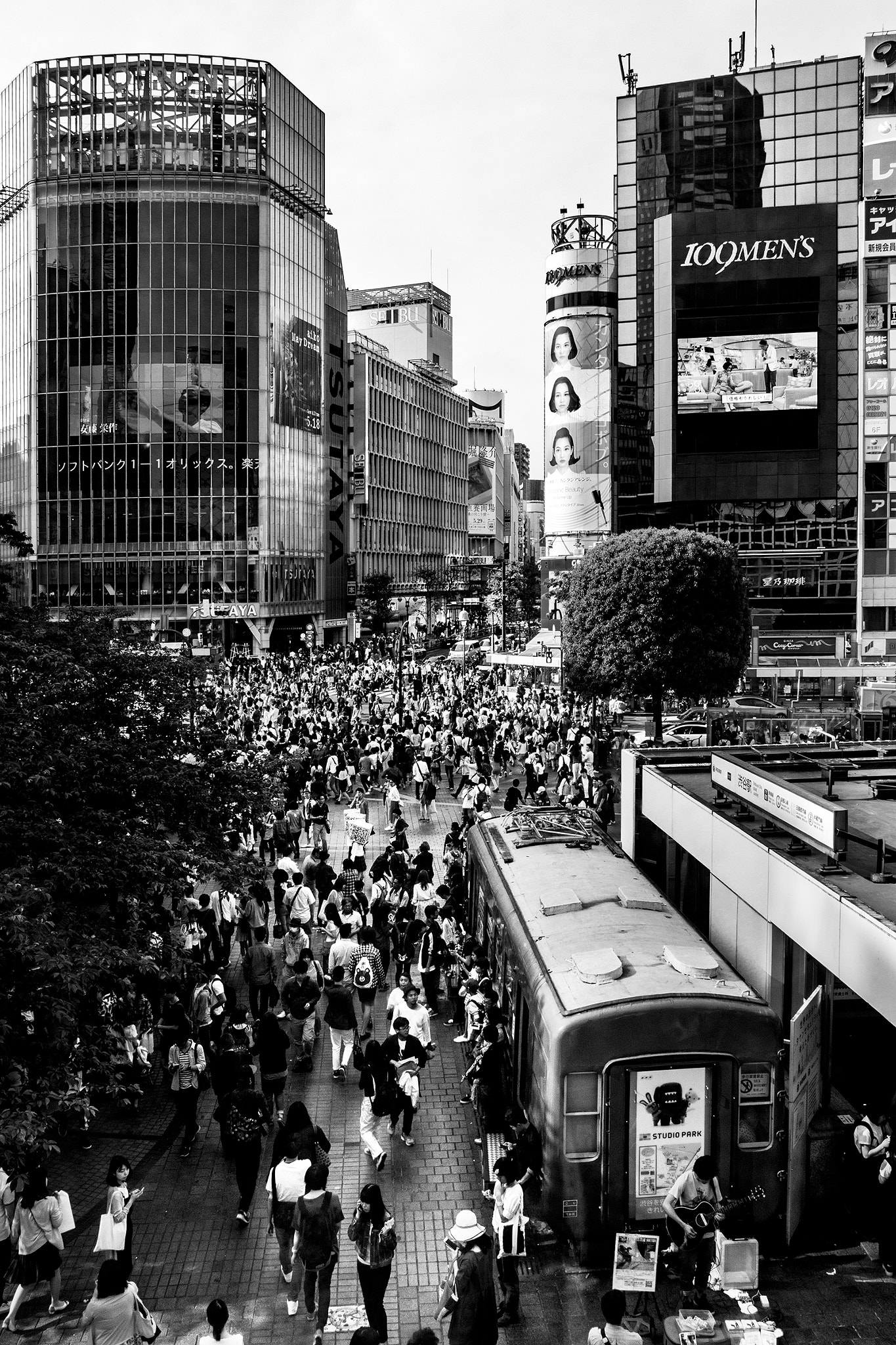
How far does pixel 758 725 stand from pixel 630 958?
27.4 m

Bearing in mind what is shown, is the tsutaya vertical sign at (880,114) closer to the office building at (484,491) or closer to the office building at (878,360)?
the office building at (878,360)

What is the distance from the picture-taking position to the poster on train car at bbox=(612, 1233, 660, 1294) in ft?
27.5

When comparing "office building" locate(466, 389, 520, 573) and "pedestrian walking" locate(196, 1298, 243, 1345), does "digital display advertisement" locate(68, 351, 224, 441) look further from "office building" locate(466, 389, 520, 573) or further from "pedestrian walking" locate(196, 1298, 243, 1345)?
"pedestrian walking" locate(196, 1298, 243, 1345)

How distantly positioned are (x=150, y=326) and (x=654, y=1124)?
3006 inches

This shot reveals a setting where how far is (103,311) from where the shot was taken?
77875 mm

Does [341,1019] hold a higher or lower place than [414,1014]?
lower

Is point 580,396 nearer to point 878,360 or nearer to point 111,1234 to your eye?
point 878,360

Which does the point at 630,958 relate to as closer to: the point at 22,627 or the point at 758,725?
the point at 22,627

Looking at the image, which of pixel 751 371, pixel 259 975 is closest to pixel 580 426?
pixel 751 371

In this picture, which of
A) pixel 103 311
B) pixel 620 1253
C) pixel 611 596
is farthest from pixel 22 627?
pixel 103 311

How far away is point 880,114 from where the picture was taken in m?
59.4

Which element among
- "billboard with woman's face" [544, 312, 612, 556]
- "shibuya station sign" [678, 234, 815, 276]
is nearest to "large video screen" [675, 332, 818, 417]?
"shibuya station sign" [678, 234, 815, 276]

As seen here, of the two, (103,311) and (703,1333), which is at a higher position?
(103,311)

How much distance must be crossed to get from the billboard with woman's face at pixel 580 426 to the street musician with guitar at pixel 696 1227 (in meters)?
58.1
